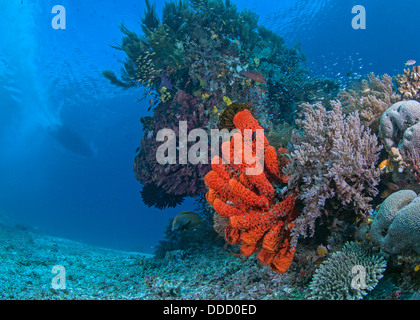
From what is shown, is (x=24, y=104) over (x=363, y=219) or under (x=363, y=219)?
over

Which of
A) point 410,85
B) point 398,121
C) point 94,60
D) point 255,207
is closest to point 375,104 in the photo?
point 398,121

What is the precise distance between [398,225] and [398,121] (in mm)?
1526

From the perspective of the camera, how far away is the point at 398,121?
282 cm

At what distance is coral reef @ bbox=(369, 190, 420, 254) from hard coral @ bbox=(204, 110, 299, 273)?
892 millimetres

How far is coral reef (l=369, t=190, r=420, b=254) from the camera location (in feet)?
6.26

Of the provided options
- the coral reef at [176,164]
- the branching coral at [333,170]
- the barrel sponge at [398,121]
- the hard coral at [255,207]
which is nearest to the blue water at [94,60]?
the coral reef at [176,164]

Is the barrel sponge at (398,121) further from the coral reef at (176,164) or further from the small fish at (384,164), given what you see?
the coral reef at (176,164)

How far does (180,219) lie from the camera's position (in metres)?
6.42

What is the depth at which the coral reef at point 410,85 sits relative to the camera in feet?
12.6

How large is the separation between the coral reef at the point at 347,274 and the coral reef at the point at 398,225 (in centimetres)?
18

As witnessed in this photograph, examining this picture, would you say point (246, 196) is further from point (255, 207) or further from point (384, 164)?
point (384, 164)
